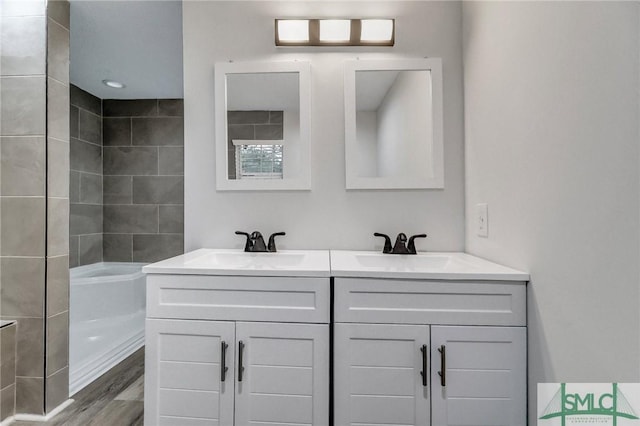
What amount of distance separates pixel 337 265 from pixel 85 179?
284 cm

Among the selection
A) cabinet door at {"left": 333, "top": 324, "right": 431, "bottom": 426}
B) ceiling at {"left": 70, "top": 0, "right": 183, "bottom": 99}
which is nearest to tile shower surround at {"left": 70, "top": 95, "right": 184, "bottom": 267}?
ceiling at {"left": 70, "top": 0, "right": 183, "bottom": 99}

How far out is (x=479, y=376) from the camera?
1083 mm

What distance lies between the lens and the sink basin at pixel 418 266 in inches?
42.9

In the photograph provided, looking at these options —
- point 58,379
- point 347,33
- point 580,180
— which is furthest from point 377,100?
point 58,379

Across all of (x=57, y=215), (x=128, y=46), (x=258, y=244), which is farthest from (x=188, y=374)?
(x=128, y=46)

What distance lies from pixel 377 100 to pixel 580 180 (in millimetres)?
1004

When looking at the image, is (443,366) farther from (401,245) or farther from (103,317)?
(103,317)

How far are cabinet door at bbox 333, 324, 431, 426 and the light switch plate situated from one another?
575 millimetres

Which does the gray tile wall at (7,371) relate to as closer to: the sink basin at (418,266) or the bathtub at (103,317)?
the bathtub at (103,317)

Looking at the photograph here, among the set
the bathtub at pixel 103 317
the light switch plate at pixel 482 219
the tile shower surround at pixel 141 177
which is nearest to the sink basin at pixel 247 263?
the light switch plate at pixel 482 219

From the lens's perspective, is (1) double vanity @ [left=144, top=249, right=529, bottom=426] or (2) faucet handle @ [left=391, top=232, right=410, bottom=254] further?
(2) faucet handle @ [left=391, top=232, right=410, bottom=254]
